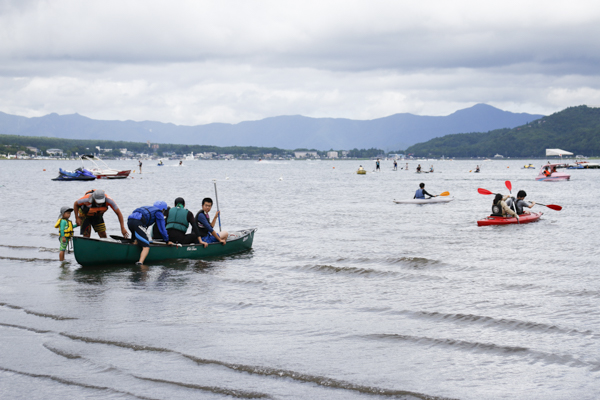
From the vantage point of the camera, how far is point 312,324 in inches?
445

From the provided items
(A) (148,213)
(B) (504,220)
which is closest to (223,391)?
(A) (148,213)

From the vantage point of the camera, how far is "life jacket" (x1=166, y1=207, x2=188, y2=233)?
1797cm

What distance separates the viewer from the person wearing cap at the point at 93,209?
54.7ft

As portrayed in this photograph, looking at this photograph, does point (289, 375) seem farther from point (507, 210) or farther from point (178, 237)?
point (507, 210)

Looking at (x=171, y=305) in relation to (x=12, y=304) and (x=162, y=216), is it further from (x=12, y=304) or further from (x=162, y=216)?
(x=162, y=216)

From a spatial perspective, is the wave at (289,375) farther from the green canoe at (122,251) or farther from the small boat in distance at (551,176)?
the small boat in distance at (551,176)

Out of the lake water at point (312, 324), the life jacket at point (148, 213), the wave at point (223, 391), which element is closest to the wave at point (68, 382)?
the lake water at point (312, 324)

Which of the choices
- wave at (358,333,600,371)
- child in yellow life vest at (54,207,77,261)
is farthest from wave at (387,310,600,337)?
child in yellow life vest at (54,207,77,261)

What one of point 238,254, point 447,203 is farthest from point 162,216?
point 447,203

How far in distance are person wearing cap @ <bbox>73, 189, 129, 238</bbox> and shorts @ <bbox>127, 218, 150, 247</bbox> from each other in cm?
28

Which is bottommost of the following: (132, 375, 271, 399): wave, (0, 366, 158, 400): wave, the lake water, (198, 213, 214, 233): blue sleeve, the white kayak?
the lake water

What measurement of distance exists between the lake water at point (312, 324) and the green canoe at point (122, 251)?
0.39m

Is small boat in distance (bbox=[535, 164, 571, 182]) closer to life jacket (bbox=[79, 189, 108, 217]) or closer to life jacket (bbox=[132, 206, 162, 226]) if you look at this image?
life jacket (bbox=[132, 206, 162, 226])

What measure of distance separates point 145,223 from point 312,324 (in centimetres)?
786
